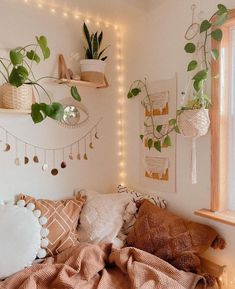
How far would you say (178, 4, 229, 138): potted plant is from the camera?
67.9 inches

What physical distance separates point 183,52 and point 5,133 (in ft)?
4.64

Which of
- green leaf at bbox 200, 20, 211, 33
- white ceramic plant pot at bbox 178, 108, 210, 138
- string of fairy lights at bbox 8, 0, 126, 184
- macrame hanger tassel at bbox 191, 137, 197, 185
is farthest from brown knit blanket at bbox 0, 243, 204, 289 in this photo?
green leaf at bbox 200, 20, 211, 33

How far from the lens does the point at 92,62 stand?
7.42 feet

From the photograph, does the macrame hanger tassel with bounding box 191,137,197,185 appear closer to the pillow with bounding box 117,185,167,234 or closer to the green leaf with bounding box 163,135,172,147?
the green leaf with bounding box 163,135,172,147

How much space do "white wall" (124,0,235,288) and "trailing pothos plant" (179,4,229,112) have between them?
0.39ft

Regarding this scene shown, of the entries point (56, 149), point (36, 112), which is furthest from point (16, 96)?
point (56, 149)

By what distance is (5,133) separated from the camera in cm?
201

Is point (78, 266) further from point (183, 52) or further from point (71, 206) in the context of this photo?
point (183, 52)

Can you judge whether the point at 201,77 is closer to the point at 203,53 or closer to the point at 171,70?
the point at 203,53

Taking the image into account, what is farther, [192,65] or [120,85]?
[120,85]

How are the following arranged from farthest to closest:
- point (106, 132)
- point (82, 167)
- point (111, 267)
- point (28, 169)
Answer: point (106, 132)
point (82, 167)
point (28, 169)
point (111, 267)

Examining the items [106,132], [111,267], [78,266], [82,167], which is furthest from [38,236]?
[106,132]

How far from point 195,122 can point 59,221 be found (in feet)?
3.78

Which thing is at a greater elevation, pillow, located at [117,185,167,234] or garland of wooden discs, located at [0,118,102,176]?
garland of wooden discs, located at [0,118,102,176]
